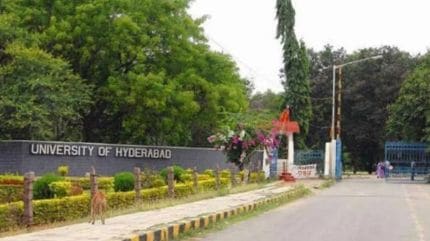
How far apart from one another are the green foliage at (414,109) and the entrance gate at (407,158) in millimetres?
968

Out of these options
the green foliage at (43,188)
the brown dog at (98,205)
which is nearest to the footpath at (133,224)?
the brown dog at (98,205)

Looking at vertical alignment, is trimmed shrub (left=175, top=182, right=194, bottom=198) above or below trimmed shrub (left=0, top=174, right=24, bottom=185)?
below

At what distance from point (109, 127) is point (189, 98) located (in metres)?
6.26

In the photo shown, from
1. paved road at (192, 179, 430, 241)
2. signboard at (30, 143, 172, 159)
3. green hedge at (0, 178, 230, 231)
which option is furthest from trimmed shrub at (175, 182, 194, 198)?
signboard at (30, 143, 172, 159)

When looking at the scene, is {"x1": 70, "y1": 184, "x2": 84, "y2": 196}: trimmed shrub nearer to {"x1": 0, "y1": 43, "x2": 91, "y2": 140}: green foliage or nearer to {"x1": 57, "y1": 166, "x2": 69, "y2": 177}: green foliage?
{"x1": 57, "y1": 166, "x2": 69, "y2": 177}: green foliage

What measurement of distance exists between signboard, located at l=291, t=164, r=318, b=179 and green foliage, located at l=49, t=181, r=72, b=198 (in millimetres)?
26946

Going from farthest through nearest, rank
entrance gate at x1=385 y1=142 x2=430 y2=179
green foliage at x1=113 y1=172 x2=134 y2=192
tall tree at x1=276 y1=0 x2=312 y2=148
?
entrance gate at x1=385 y1=142 x2=430 y2=179, tall tree at x1=276 y1=0 x2=312 y2=148, green foliage at x1=113 y1=172 x2=134 y2=192

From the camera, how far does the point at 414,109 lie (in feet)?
159

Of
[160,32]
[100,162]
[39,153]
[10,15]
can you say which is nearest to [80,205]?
[39,153]

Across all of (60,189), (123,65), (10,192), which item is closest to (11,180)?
(10,192)

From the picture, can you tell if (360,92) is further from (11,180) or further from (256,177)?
(11,180)

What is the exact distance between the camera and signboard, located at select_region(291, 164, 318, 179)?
46.2 meters

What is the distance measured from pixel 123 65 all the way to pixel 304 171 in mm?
17053

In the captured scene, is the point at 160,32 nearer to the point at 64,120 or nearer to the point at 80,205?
the point at 64,120
